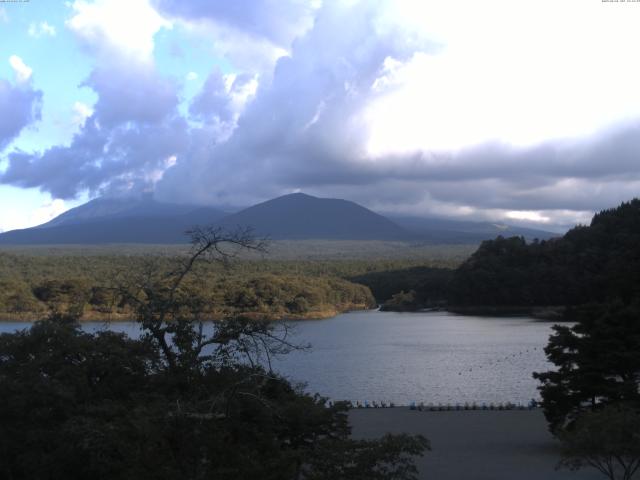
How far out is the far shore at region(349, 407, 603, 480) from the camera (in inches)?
471

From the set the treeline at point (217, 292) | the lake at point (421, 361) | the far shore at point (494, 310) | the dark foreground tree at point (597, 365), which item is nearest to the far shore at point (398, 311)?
the far shore at point (494, 310)

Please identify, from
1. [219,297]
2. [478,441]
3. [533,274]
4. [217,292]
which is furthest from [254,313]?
[478,441]

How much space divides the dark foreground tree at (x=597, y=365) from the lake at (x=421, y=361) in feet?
16.7

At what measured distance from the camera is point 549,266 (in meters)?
59.3

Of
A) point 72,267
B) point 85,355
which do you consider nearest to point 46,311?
point 72,267

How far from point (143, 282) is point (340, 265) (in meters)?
80.0

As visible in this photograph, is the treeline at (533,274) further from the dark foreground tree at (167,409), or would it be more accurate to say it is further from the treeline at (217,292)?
the dark foreground tree at (167,409)

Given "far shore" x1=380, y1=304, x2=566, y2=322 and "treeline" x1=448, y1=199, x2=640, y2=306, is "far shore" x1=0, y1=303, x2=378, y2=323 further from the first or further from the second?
"treeline" x1=448, y1=199, x2=640, y2=306

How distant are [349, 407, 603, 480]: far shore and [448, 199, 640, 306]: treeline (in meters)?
37.3

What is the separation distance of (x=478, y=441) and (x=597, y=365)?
10.2 ft

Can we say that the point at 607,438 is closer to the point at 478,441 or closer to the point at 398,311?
the point at 478,441

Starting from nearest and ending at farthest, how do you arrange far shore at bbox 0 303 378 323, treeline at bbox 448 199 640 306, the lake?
the lake
far shore at bbox 0 303 378 323
treeline at bbox 448 199 640 306

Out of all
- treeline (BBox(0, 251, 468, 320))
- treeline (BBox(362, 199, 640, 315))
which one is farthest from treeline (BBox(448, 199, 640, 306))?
treeline (BBox(0, 251, 468, 320))

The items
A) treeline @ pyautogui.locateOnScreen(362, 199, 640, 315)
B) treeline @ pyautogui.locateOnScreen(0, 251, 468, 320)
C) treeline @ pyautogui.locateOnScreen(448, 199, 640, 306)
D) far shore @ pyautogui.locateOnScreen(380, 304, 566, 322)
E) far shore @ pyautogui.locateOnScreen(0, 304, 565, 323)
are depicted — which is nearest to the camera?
treeline @ pyautogui.locateOnScreen(0, 251, 468, 320)
